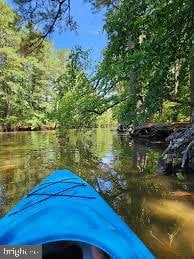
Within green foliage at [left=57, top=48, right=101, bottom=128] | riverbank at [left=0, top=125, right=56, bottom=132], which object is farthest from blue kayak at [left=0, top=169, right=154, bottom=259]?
riverbank at [left=0, top=125, right=56, bottom=132]

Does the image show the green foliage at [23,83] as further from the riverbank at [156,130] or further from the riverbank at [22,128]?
the riverbank at [156,130]

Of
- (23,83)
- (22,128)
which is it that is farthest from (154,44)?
(22,128)

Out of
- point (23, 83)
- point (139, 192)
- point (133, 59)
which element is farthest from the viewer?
point (23, 83)

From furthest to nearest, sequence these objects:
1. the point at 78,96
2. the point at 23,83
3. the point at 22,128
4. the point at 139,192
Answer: the point at 22,128 < the point at 23,83 < the point at 78,96 < the point at 139,192

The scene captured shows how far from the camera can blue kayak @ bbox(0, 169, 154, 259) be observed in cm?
253

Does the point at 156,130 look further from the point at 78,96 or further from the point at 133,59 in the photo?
the point at 133,59

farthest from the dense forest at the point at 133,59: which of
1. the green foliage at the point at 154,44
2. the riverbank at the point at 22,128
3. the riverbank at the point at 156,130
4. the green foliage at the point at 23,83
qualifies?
the riverbank at the point at 22,128

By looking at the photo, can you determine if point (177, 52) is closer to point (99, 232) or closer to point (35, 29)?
point (35, 29)

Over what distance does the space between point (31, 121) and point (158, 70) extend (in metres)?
34.6

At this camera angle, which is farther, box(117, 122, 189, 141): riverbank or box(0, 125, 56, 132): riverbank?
box(0, 125, 56, 132): riverbank

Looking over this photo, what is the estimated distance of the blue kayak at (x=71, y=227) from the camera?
99.5 inches

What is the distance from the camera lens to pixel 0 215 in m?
5.36

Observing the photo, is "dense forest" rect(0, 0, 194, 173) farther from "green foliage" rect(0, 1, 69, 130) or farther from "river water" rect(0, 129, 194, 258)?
"green foliage" rect(0, 1, 69, 130)

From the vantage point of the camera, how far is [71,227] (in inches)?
105
